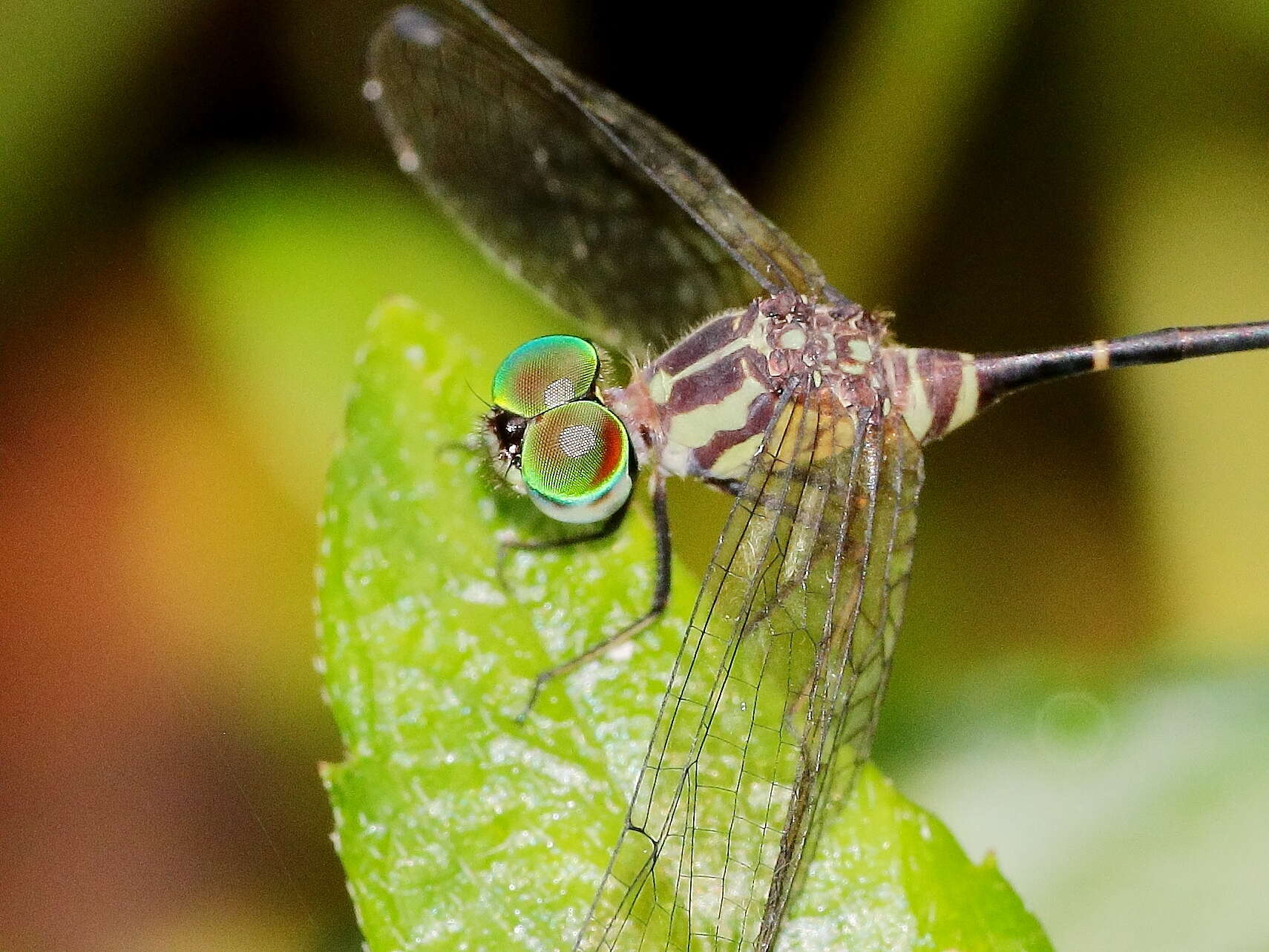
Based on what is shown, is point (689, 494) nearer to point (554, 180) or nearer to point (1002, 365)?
point (1002, 365)

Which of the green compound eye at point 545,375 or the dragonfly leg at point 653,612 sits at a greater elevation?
the green compound eye at point 545,375

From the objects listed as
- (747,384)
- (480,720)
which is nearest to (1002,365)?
(747,384)

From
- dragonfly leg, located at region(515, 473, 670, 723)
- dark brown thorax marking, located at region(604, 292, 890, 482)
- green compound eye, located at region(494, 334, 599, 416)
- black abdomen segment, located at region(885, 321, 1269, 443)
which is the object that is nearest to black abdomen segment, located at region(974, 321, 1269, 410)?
black abdomen segment, located at region(885, 321, 1269, 443)

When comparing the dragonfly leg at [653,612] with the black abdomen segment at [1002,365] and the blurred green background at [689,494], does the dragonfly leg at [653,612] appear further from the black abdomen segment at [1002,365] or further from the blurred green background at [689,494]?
the black abdomen segment at [1002,365]

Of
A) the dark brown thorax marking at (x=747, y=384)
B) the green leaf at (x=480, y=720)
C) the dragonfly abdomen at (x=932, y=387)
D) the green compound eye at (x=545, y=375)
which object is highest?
the dragonfly abdomen at (x=932, y=387)

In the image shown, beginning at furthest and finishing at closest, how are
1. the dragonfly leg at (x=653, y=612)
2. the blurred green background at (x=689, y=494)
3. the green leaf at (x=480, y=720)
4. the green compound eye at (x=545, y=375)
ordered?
the blurred green background at (x=689, y=494) < the green compound eye at (x=545, y=375) < the dragonfly leg at (x=653, y=612) < the green leaf at (x=480, y=720)

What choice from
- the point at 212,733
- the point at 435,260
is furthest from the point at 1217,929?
the point at 435,260

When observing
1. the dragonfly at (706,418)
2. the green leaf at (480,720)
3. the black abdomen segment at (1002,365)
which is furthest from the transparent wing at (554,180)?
the green leaf at (480,720)

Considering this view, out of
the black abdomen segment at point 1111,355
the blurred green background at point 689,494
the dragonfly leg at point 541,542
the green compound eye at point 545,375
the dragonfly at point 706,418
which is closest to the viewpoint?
the dragonfly at point 706,418
